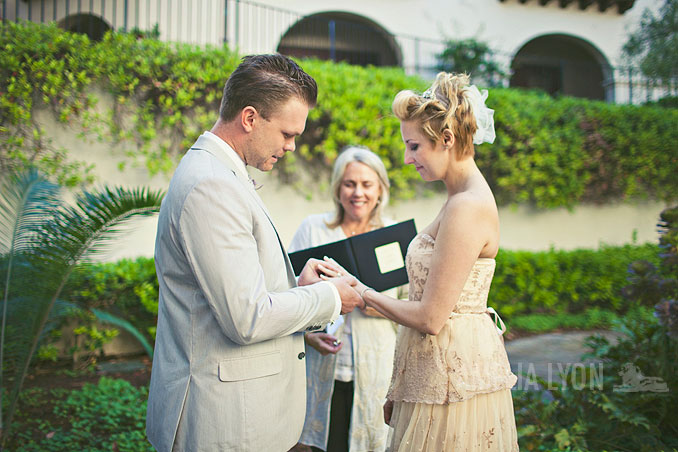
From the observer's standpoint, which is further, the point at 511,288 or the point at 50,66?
the point at 511,288

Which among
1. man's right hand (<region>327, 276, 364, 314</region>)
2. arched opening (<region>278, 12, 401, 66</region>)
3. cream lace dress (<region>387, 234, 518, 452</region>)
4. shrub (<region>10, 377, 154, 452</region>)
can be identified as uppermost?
arched opening (<region>278, 12, 401, 66</region>)

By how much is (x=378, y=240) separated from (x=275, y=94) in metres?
1.02

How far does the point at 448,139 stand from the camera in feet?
6.72

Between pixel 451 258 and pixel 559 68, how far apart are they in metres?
13.7

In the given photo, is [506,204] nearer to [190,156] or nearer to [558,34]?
[558,34]

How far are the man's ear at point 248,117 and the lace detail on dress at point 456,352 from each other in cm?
86

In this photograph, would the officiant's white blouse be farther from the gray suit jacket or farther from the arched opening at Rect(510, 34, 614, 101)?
the arched opening at Rect(510, 34, 614, 101)

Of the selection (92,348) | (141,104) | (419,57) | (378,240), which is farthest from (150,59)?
(419,57)

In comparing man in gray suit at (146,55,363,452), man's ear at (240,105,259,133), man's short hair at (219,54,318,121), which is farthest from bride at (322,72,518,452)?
man's ear at (240,105,259,133)

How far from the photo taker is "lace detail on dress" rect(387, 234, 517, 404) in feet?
6.47

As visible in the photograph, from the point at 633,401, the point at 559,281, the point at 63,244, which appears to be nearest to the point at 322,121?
the point at 63,244

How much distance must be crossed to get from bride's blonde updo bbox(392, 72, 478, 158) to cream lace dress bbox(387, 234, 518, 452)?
0.44 m

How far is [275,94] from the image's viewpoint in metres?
1.79

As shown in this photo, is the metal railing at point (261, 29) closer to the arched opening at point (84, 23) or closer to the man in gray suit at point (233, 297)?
the arched opening at point (84, 23)
